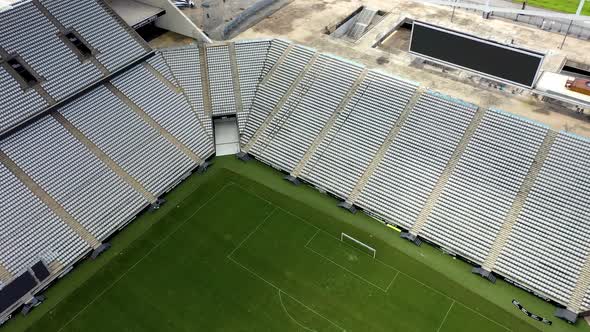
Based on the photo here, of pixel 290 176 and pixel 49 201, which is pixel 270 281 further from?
pixel 49 201

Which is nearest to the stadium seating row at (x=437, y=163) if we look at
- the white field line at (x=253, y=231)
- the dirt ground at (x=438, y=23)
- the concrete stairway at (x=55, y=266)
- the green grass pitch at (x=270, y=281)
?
the green grass pitch at (x=270, y=281)

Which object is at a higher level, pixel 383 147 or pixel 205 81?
pixel 205 81

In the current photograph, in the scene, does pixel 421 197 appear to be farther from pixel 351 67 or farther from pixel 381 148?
pixel 351 67

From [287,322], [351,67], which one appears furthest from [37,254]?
[351,67]

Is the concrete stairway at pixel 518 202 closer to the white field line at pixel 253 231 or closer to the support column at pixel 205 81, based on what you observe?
the white field line at pixel 253 231

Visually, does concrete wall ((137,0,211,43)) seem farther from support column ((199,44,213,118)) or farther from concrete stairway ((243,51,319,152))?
concrete stairway ((243,51,319,152))

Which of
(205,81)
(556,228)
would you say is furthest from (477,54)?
(205,81)

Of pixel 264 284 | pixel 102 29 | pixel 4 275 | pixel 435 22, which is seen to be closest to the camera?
pixel 4 275

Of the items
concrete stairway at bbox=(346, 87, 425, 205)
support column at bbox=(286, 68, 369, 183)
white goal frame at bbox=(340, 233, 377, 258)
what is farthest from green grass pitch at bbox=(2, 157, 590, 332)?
support column at bbox=(286, 68, 369, 183)
